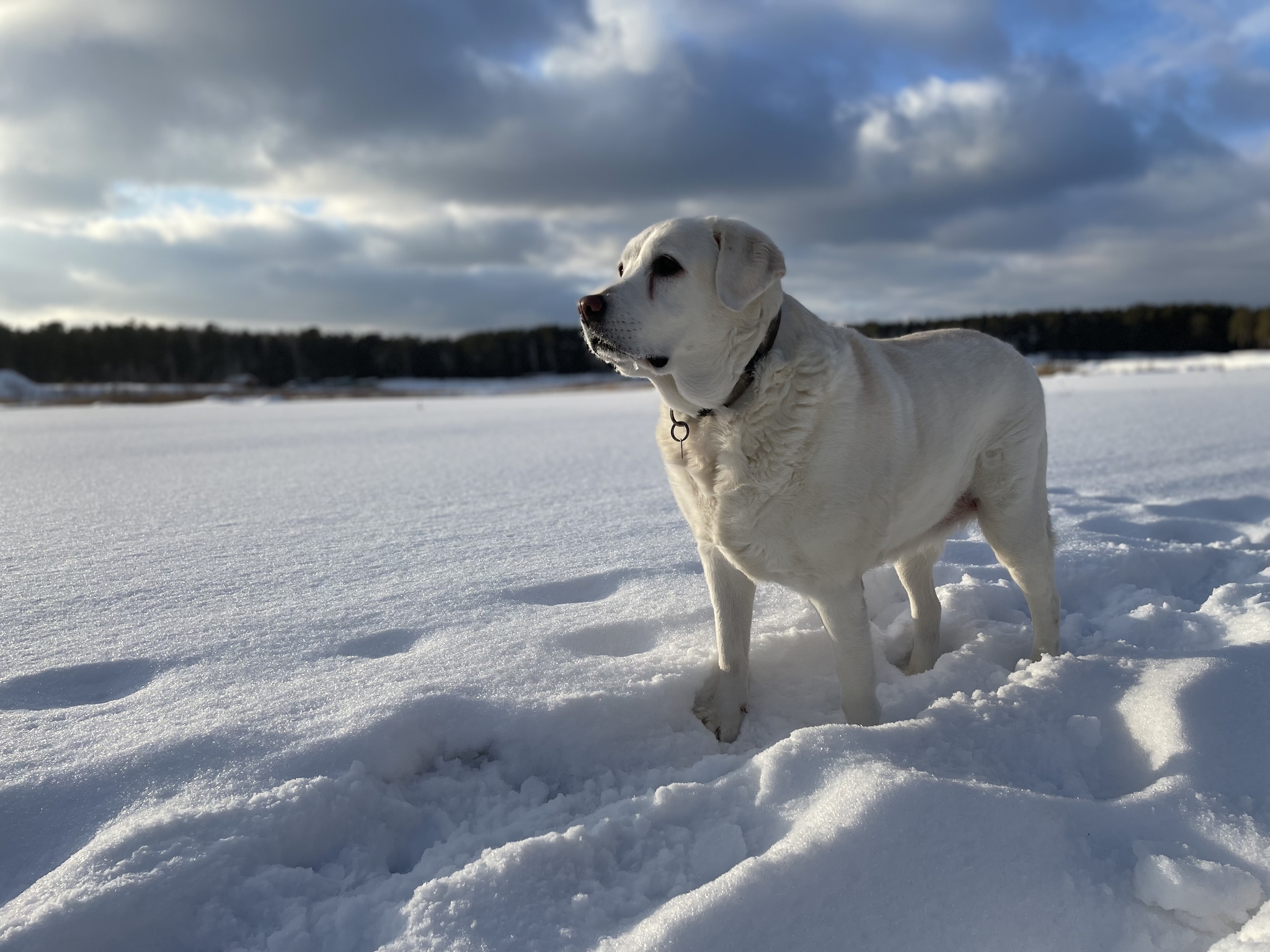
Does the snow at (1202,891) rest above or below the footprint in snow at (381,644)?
below

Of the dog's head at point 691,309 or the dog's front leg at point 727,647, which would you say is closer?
the dog's head at point 691,309

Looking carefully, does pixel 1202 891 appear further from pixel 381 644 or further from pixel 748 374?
pixel 381 644

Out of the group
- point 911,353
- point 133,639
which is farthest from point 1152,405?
point 133,639

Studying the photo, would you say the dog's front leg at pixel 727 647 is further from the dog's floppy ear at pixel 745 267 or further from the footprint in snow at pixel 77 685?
the footprint in snow at pixel 77 685

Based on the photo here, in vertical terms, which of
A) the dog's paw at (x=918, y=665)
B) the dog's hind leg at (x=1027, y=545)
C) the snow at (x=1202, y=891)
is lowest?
the dog's paw at (x=918, y=665)

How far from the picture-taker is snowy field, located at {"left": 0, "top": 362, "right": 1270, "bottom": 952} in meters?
1.71

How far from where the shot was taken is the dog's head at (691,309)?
8.24ft

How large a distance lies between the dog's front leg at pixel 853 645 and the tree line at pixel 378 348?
5566 centimetres

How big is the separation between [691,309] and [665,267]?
187 millimetres

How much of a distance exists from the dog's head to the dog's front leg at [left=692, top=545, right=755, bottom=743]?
2.15 ft

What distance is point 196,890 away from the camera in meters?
1.79

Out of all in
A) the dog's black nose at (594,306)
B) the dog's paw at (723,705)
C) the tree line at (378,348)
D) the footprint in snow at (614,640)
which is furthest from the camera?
the tree line at (378,348)

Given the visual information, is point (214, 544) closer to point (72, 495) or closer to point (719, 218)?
point (72, 495)

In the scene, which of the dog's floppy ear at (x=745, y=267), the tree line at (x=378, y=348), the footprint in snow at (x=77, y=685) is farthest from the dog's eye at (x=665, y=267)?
the tree line at (x=378, y=348)
